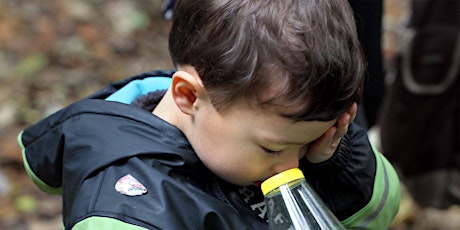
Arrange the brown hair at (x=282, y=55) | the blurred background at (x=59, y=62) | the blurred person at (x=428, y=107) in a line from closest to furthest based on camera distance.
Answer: the brown hair at (x=282, y=55) < the blurred person at (x=428, y=107) < the blurred background at (x=59, y=62)

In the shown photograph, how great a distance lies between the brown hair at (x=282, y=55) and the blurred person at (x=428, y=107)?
139cm

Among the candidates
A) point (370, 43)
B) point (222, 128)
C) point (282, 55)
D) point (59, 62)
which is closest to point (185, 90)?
point (222, 128)

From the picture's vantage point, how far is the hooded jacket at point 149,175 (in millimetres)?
1271

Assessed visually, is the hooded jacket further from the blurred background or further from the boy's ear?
the blurred background

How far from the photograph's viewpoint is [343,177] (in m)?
1.52

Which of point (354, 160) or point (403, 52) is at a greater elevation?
point (354, 160)

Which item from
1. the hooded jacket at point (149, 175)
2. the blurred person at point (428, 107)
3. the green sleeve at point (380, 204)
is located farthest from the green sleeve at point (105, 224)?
the blurred person at point (428, 107)

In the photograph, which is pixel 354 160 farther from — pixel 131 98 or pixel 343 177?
pixel 131 98

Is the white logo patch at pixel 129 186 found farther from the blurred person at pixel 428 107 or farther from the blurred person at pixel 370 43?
the blurred person at pixel 428 107

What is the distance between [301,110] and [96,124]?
15.8 inches

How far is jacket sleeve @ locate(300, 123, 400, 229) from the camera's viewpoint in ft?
4.97

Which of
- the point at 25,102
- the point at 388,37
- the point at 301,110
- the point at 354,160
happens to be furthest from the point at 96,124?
the point at 388,37

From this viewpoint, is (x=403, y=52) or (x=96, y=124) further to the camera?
(x=403, y=52)

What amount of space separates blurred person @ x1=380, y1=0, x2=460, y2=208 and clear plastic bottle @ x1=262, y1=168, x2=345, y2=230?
55.3 inches
